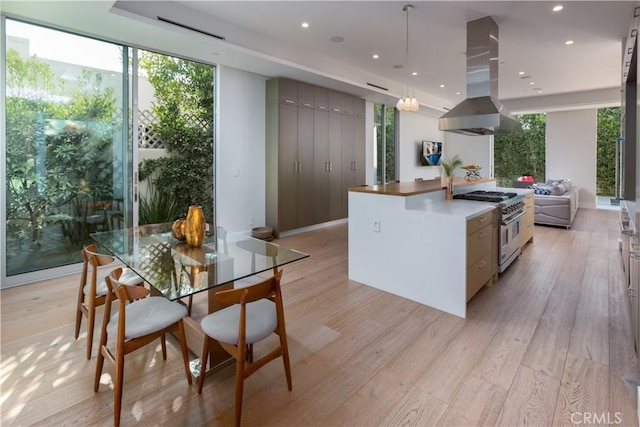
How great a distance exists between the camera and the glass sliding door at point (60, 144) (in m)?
3.30

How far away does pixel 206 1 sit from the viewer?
3525mm

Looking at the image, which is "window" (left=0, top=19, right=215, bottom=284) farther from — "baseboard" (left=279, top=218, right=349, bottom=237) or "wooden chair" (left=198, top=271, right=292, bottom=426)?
"wooden chair" (left=198, top=271, right=292, bottom=426)

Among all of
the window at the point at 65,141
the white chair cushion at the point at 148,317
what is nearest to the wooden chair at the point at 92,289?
the white chair cushion at the point at 148,317

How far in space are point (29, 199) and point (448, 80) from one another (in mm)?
7250

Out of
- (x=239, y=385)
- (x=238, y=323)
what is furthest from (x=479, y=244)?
(x=239, y=385)

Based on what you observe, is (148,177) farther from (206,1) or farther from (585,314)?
(585,314)

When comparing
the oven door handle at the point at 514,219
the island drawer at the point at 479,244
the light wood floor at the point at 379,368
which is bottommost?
the light wood floor at the point at 379,368

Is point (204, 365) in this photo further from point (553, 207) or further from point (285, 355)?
point (553, 207)

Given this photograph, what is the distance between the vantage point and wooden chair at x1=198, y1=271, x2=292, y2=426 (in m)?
1.52

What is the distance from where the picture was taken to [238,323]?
5.61ft

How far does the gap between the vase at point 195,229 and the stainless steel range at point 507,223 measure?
291 centimetres

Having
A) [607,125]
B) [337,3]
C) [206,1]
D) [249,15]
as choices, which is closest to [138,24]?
[206,1]

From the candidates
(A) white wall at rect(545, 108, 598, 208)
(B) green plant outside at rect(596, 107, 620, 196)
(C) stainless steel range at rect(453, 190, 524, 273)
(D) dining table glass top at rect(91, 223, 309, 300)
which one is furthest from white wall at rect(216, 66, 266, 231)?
(B) green plant outside at rect(596, 107, 620, 196)

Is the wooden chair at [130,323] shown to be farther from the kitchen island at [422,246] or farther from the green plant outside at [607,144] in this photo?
the green plant outside at [607,144]
